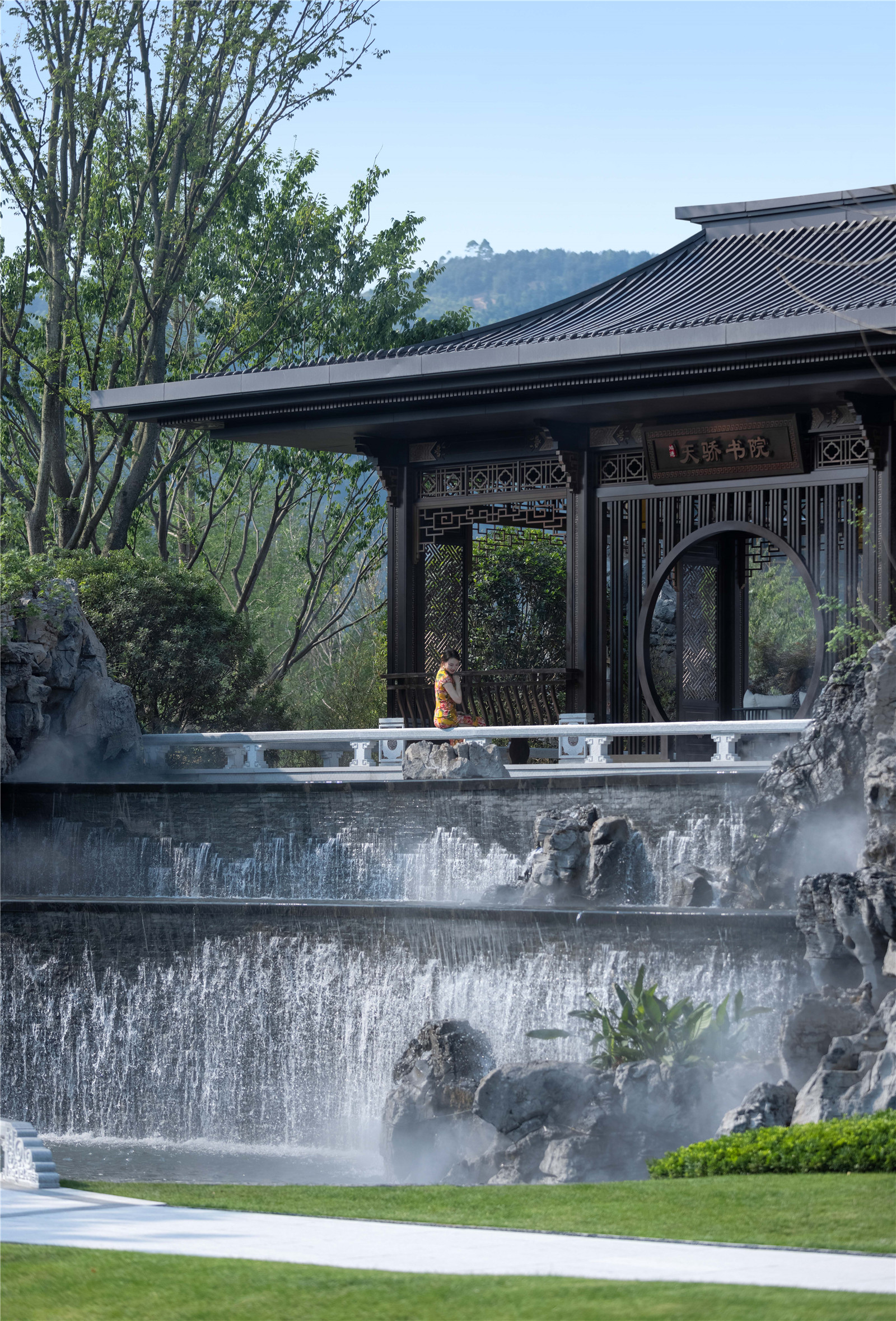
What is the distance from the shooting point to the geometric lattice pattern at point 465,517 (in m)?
18.5

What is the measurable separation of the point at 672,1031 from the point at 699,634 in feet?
32.7

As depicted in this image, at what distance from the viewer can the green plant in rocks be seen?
1027 centimetres

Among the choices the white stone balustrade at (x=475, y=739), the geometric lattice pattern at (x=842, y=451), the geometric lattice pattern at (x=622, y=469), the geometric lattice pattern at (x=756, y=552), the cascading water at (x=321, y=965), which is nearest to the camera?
the cascading water at (x=321, y=965)

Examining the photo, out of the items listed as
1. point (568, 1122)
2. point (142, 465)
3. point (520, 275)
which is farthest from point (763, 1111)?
point (520, 275)

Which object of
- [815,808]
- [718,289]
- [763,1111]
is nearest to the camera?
[763,1111]

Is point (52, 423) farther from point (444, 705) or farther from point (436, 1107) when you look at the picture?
point (436, 1107)

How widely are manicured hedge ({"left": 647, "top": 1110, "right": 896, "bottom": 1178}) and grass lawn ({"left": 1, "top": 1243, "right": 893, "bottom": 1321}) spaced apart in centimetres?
243

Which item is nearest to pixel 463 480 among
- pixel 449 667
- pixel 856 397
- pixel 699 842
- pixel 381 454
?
pixel 381 454

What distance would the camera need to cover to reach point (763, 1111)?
359 inches

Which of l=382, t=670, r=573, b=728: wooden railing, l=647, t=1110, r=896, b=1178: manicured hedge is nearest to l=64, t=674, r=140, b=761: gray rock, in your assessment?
l=382, t=670, r=573, b=728: wooden railing

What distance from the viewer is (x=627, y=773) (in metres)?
14.1

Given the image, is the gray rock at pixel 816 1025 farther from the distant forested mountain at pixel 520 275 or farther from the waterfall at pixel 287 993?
the distant forested mountain at pixel 520 275

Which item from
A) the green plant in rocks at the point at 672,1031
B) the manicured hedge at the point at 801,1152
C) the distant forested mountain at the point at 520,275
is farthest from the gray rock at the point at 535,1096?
the distant forested mountain at the point at 520,275

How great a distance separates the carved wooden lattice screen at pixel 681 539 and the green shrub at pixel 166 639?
5416mm
